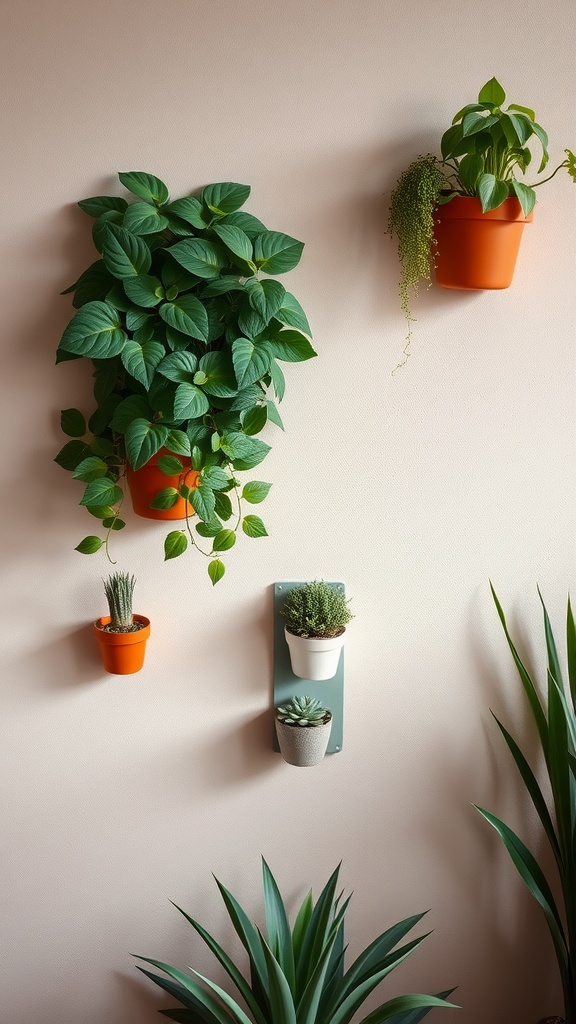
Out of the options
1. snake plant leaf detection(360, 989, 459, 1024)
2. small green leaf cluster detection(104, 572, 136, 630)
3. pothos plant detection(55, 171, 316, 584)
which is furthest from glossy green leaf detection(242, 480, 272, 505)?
snake plant leaf detection(360, 989, 459, 1024)

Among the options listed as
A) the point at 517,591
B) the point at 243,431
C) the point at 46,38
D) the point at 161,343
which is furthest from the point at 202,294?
the point at 517,591

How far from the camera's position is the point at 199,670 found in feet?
5.92

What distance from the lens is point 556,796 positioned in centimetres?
170

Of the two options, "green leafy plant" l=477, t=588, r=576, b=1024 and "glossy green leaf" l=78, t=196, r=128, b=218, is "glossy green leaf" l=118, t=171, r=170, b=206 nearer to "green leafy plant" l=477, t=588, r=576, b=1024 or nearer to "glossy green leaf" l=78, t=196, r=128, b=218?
"glossy green leaf" l=78, t=196, r=128, b=218

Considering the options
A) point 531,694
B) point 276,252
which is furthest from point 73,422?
point 531,694

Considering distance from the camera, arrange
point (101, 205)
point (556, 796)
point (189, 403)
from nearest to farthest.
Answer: point (189, 403)
point (101, 205)
point (556, 796)

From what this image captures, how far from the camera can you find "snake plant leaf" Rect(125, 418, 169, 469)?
4.84ft

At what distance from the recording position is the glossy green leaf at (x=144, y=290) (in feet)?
4.92

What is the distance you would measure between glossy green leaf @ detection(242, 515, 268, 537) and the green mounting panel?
0.64 feet

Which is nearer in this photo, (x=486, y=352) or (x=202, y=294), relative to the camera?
(x=202, y=294)

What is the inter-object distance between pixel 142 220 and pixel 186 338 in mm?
235

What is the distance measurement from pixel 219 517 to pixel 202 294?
445 millimetres

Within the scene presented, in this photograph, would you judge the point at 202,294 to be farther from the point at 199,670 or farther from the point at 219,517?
the point at 199,670

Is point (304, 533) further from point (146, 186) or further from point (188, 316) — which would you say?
point (146, 186)
